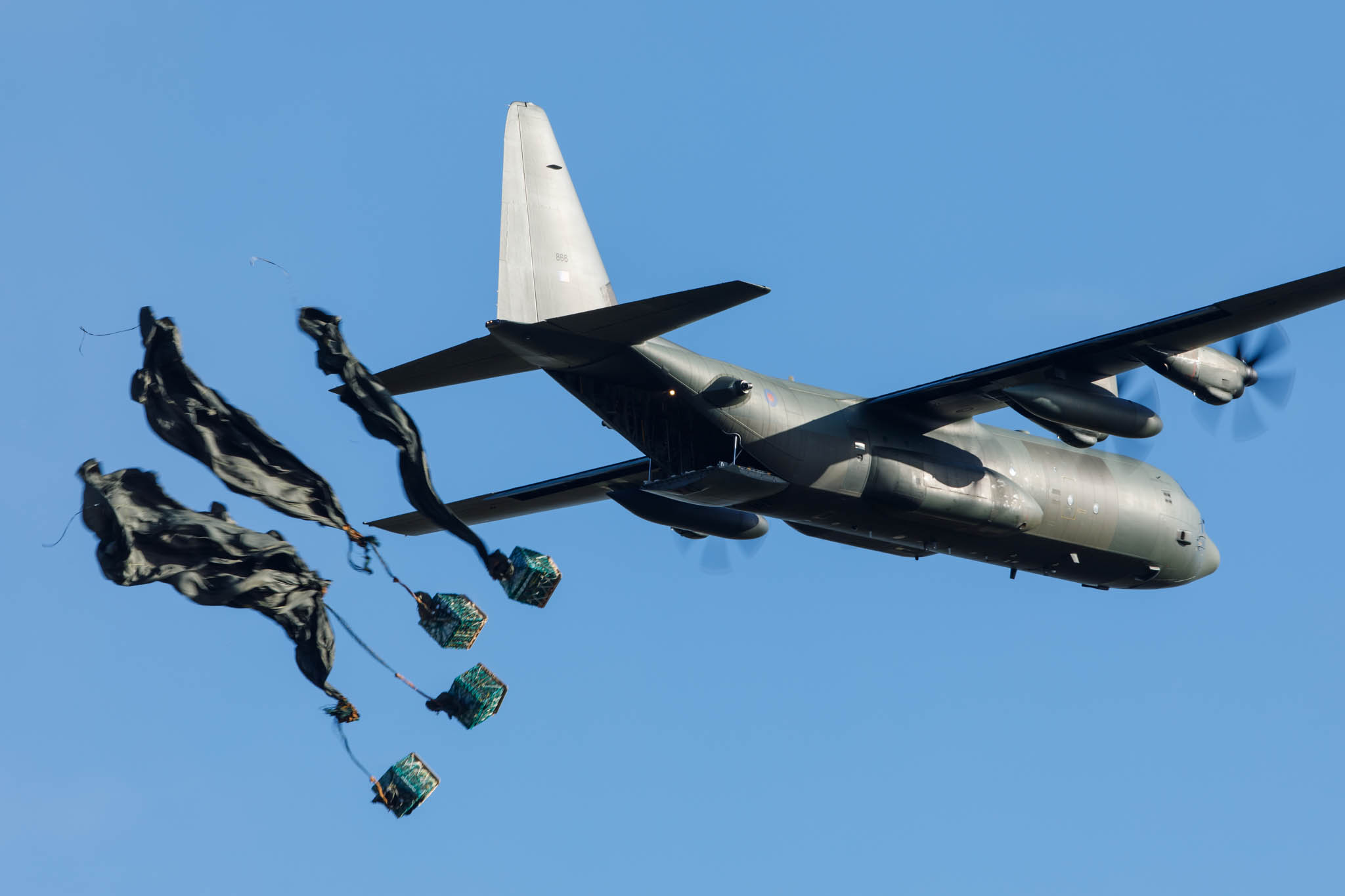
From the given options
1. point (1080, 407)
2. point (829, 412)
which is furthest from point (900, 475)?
point (1080, 407)

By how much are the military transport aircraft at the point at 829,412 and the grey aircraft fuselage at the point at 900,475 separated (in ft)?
0.11

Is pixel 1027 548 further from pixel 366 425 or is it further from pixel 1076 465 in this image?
pixel 366 425

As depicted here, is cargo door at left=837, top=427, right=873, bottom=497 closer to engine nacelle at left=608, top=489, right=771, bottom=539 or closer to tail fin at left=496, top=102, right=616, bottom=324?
engine nacelle at left=608, top=489, right=771, bottom=539

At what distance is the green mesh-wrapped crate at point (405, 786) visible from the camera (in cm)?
1797

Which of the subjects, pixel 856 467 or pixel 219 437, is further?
pixel 856 467

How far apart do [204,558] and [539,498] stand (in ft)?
41.4

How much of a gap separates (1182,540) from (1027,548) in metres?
3.80

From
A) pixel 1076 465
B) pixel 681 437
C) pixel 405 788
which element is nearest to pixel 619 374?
pixel 681 437

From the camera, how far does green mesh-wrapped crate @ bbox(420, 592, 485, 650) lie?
1850cm

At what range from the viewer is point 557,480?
2828 centimetres

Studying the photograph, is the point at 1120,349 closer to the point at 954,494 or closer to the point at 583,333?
the point at 954,494

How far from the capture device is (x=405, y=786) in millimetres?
18094

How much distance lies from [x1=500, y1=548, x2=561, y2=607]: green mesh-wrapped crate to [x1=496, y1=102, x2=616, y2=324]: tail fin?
479 cm

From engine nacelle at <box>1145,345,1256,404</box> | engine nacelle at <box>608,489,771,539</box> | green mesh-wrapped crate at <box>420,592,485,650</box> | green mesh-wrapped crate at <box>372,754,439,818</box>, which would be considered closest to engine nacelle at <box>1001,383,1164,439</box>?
engine nacelle at <box>1145,345,1256,404</box>
